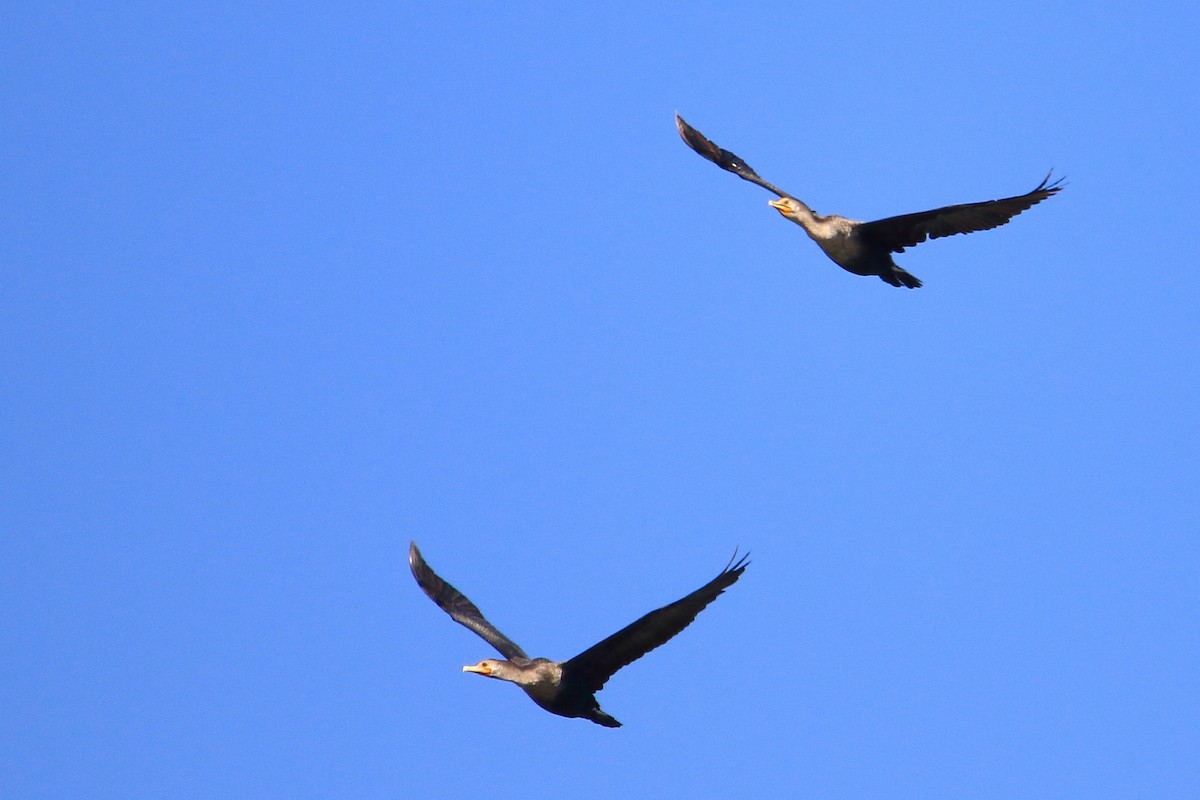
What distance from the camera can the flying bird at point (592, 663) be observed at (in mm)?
18547

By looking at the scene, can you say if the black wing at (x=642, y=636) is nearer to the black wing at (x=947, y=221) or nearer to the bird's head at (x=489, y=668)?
the bird's head at (x=489, y=668)

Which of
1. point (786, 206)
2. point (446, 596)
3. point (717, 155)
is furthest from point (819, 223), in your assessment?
point (446, 596)

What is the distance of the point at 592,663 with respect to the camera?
19734 mm

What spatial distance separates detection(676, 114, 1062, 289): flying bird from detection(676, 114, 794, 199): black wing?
1.63 meters

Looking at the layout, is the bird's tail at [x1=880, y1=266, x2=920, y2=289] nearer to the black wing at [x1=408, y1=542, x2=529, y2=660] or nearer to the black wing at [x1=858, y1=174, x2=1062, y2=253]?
the black wing at [x1=858, y1=174, x2=1062, y2=253]

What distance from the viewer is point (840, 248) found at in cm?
2359

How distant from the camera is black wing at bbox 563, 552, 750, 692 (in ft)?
60.4

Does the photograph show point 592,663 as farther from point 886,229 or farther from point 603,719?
point 886,229

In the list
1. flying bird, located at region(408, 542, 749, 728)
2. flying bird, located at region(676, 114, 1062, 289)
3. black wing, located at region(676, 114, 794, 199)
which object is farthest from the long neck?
flying bird, located at region(408, 542, 749, 728)

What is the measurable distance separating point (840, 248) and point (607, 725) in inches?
302

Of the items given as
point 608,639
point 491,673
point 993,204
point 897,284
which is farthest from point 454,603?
point 993,204

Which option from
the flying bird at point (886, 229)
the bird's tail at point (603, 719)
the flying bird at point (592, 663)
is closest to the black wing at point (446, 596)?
the flying bird at point (592, 663)

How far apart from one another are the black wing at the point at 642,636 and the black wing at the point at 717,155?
9.03 m

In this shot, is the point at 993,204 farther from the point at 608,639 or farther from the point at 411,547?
the point at 411,547
